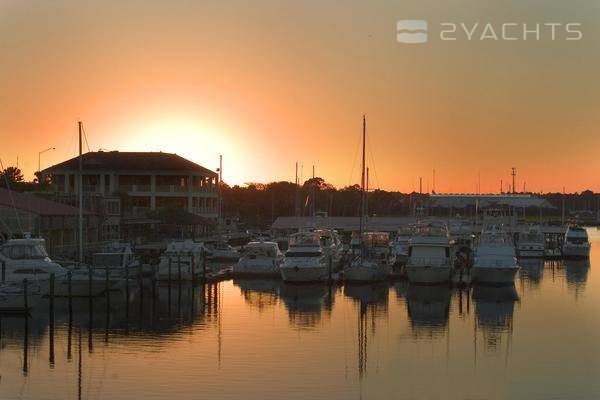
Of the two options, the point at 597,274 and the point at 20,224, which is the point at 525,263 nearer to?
the point at 597,274

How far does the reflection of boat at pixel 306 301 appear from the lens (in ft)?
154

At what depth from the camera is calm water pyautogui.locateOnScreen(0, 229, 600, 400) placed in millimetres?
31094

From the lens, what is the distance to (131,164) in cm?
10125

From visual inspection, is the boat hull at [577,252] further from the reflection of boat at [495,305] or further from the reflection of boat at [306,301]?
the reflection of boat at [306,301]

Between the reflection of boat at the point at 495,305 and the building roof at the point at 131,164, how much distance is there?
4964cm

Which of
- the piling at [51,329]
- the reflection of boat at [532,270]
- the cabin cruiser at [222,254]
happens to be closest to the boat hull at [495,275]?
the reflection of boat at [532,270]

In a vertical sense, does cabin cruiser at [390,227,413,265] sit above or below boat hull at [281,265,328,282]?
above

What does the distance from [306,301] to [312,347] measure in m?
15.0

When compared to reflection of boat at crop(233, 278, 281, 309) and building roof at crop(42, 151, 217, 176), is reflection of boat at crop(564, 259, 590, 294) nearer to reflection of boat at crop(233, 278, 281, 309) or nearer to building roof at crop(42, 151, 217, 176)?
reflection of boat at crop(233, 278, 281, 309)

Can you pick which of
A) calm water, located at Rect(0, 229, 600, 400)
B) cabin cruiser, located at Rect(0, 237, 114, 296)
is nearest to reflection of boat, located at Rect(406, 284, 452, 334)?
calm water, located at Rect(0, 229, 600, 400)

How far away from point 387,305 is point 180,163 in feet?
179

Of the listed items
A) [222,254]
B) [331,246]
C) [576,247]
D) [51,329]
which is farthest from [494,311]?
[576,247]

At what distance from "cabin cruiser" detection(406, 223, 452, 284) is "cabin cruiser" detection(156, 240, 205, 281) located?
1500cm

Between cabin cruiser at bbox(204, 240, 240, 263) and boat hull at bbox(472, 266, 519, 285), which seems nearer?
boat hull at bbox(472, 266, 519, 285)
